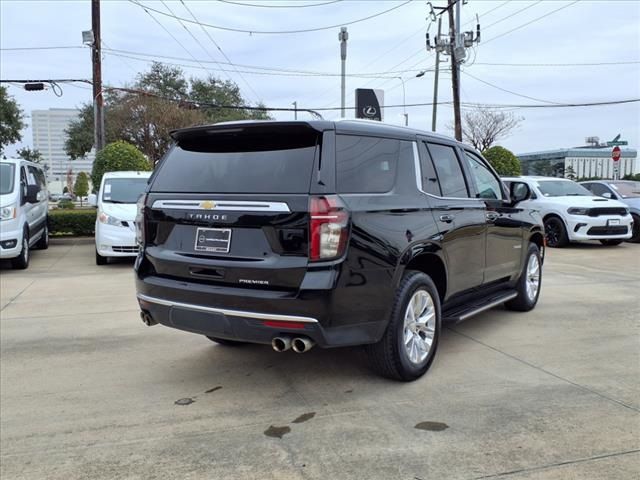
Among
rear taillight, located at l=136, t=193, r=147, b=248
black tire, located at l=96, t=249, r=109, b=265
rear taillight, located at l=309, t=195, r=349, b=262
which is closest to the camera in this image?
rear taillight, located at l=309, t=195, r=349, b=262

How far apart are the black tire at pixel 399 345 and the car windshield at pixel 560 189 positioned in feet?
33.4

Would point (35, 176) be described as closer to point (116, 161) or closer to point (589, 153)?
point (116, 161)

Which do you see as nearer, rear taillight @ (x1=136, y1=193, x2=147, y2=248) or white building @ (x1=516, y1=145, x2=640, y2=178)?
rear taillight @ (x1=136, y1=193, x2=147, y2=248)

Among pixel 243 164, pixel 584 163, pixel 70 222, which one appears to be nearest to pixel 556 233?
pixel 243 164

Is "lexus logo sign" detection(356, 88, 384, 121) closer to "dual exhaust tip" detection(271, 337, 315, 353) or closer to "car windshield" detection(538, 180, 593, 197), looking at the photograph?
"car windshield" detection(538, 180, 593, 197)

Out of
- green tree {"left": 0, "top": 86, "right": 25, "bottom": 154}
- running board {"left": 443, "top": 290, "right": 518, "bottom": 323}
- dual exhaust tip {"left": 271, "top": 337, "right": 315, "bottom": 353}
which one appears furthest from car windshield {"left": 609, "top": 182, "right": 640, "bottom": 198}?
green tree {"left": 0, "top": 86, "right": 25, "bottom": 154}

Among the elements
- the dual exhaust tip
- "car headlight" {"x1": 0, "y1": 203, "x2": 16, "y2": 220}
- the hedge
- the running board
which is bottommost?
the running board

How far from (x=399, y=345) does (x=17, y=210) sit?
798 cm

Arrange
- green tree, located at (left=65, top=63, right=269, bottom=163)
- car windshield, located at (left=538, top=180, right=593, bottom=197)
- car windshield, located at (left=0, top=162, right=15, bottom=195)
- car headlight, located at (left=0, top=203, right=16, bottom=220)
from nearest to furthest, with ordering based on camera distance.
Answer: car headlight, located at (left=0, top=203, right=16, bottom=220)
car windshield, located at (left=0, top=162, right=15, bottom=195)
car windshield, located at (left=538, top=180, right=593, bottom=197)
green tree, located at (left=65, top=63, right=269, bottom=163)

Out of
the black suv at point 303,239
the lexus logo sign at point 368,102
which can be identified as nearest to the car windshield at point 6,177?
the black suv at point 303,239

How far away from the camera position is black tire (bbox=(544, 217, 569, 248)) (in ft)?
40.1

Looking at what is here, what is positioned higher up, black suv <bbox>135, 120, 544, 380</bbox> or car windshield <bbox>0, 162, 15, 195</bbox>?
car windshield <bbox>0, 162, 15, 195</bbox>

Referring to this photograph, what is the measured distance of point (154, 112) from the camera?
32.4 m

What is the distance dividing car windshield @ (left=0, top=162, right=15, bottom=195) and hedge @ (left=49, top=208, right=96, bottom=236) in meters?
4.93
